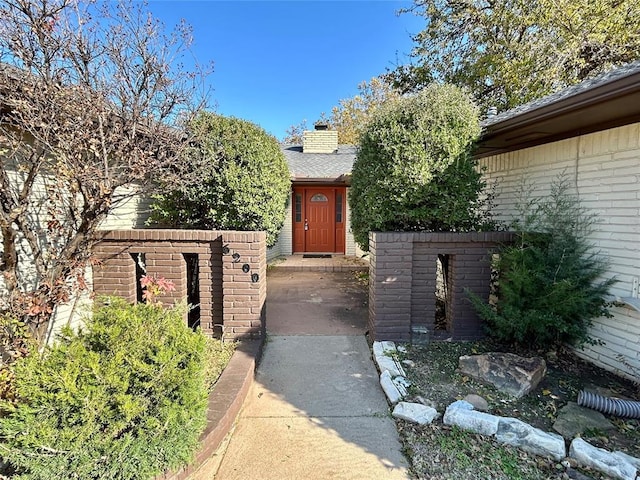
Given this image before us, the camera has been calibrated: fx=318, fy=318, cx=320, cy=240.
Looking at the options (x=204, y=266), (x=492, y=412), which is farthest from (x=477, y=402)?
(x=204, y=266)

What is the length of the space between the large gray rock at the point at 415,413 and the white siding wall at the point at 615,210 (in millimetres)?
2392

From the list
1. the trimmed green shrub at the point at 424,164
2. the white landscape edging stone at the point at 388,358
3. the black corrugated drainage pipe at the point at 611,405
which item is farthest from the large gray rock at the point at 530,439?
the trimmed green shrub at the point at 424,164

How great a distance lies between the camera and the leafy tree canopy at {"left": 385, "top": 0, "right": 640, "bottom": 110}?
8.39 metres

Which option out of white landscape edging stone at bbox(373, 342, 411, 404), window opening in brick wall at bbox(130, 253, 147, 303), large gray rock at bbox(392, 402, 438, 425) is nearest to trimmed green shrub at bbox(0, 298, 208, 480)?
large gray rock at bbox(392, 402, 438, 425)

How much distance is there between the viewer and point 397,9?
416 inches

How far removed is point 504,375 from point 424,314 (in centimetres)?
114

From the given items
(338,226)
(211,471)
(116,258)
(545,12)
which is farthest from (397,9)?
(211,471)

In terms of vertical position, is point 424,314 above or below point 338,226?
below

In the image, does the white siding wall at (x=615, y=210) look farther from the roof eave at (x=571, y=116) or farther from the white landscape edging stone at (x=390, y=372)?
the white landscape edging stone at (x=390, y=372)

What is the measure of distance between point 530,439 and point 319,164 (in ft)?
34.3

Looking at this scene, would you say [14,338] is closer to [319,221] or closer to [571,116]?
[571,116]

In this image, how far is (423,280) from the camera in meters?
4.13

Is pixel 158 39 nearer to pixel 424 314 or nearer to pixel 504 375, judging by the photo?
pixel 424 314

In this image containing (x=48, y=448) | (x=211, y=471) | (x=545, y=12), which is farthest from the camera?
(x=545, y=12)
